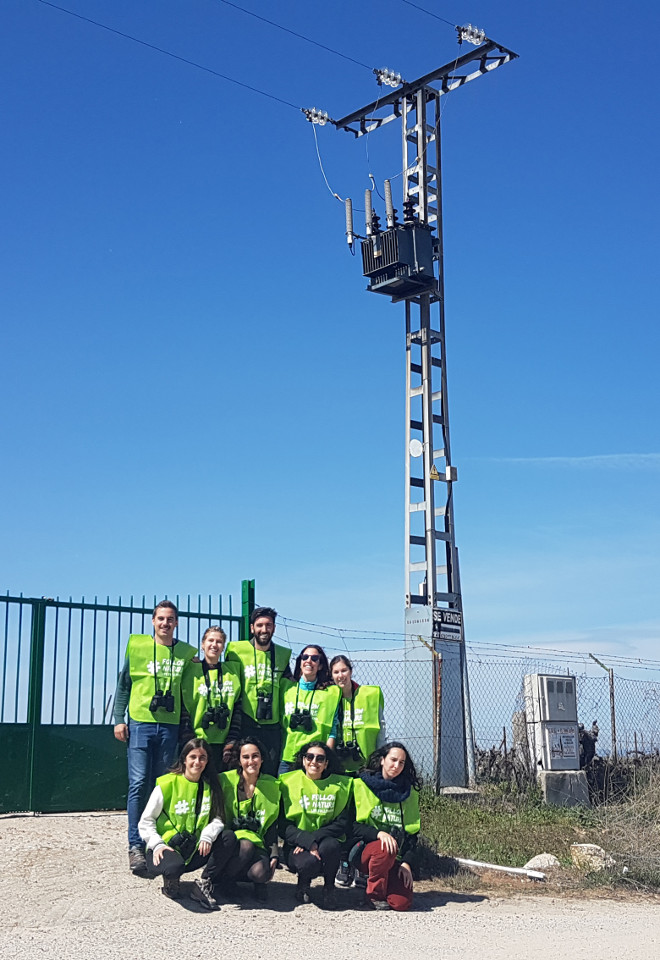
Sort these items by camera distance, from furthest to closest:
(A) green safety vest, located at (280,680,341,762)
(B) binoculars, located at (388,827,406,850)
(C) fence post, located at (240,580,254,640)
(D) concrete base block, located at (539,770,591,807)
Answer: (D) concrete base block, located at (539,770,591,807) < (C) fence post, located at (240,580,254,640) < (A) green safety vest, located at (280,680,341,762) < (B) binoculars, located at (388,827,406,850)

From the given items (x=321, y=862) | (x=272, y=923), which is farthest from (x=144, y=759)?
(x=272, y=923)

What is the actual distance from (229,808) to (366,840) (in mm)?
1058

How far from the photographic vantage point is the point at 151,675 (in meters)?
7.68

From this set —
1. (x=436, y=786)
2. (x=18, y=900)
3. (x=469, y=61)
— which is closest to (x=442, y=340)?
(x=469, y=61)

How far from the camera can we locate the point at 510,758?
12922 millimetres

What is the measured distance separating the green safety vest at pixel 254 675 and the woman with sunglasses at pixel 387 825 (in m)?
0.89

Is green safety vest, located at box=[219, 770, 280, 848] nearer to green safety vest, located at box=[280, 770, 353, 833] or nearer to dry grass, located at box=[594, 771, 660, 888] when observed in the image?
green safety vest, located at box=[280, 770, 353, 833]

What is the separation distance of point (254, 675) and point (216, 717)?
0.45 meters

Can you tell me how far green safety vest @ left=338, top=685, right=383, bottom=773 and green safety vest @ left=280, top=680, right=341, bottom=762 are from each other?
13 cm

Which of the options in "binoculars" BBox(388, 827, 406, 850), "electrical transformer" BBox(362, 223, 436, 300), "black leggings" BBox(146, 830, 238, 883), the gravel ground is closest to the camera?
the gravel ground

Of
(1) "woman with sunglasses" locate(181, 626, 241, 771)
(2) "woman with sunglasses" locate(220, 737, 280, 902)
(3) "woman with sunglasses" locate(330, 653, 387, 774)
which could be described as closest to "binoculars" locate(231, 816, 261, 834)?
(2) "woman with sunglasses" locate(220, 737, 280, 902)

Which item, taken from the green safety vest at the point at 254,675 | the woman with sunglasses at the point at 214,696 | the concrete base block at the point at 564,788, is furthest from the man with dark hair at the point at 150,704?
the concrete base block at the point at 564,788

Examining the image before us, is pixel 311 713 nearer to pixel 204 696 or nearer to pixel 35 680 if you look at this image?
pixel 204 696

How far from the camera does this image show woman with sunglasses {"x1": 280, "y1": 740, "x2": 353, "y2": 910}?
23.3 ft
